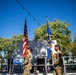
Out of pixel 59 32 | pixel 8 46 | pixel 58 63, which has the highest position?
pixel 59 32

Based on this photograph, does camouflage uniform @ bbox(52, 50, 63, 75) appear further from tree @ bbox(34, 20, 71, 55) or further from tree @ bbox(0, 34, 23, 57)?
tree @ bbox(0, 34, 23, 57)

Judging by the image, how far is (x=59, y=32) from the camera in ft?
92.7

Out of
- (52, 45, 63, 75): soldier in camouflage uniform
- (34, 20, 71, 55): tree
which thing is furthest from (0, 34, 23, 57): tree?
(52, 45, 63, 75): soldier in camouflage uniform

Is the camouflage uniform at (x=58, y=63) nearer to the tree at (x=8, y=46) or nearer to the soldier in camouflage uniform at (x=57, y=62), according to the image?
the soldier in camouflage uniform at (x=57, y=62)

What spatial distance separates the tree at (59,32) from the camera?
90.4 feet

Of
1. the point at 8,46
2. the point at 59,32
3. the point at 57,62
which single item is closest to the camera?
the point at 57,62

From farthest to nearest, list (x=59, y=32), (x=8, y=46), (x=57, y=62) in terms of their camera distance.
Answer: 1. (x=8, y=46)
2. (x=59, y=32)
3. (x=57, y=62)

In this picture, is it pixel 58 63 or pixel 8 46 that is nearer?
pixel 58 63

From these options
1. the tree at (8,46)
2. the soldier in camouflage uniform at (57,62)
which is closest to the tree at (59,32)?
the tree at (8,46)

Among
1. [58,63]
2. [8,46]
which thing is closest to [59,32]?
[8,46]

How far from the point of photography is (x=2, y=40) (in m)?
34.5

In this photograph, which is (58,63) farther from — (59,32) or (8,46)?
(8,46)

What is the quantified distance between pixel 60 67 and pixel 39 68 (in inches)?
325

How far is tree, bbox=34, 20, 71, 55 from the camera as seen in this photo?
27.6 meters
